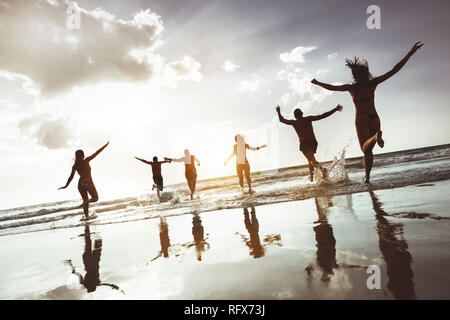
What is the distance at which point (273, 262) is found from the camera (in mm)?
2600

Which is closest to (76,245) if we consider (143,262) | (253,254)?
(143,262)

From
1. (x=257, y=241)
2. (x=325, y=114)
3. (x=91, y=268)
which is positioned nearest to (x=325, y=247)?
(x=257, y=241)

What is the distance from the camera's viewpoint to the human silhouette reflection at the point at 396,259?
1.71 m

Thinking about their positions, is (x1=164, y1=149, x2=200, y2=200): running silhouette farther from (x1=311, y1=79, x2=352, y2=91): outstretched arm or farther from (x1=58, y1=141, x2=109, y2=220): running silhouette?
(x1=311, y1=79, x2=352, y2=91): outstretched arm

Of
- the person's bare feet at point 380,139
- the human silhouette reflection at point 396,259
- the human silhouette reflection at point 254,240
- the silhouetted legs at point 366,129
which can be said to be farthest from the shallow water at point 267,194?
the human silhouette reflection at point 396,259

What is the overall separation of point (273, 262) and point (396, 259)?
1.02 metres

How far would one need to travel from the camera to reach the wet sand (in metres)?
1.94

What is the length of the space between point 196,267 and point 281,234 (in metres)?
1.40

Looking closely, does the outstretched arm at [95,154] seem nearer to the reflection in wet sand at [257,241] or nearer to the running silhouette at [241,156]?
the running silhouette at [241,156]

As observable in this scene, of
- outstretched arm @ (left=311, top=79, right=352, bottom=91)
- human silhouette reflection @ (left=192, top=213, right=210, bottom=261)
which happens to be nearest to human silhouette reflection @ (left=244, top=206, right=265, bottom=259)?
human silhouette reflection @ (left=192, top=213, right=210, bottom=261)

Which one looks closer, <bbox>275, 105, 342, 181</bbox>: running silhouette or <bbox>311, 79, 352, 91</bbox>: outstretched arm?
<bbox>311, 79, 352, 91</bbox>: outstretched arm
